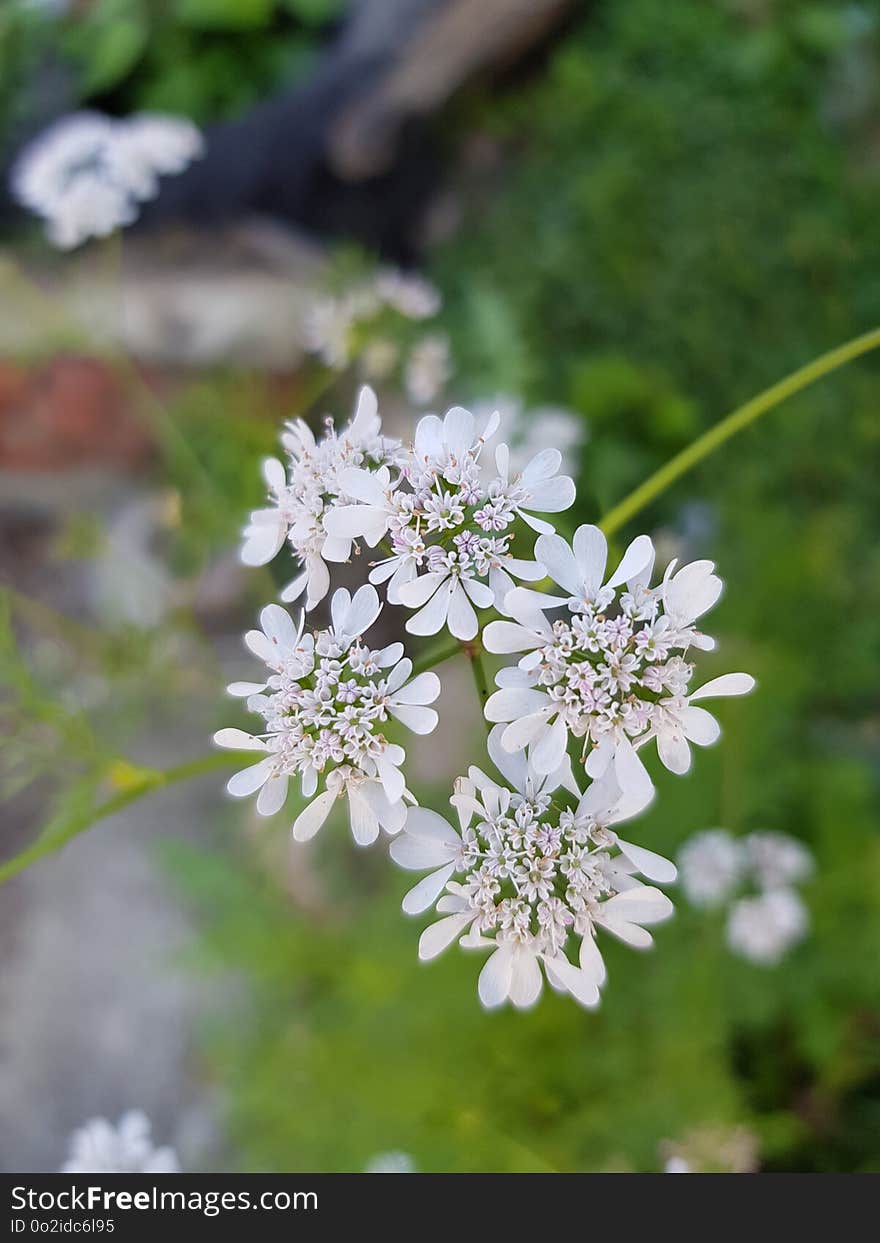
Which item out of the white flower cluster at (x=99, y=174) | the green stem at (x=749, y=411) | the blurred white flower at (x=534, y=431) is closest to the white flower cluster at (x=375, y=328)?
the blurred white flower at (x=534, y=431)

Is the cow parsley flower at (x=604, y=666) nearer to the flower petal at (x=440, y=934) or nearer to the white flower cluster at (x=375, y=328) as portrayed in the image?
the flower petal at (x=440, y=934)

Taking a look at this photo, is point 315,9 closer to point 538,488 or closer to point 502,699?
point 538,488

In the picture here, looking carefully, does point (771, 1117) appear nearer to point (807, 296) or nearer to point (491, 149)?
point (807, 296)

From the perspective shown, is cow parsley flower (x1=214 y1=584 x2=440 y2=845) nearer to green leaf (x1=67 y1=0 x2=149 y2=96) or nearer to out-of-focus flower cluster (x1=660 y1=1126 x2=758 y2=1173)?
out-of-focus flower cluster (x1=660 y1=1126 x2=758 y2=1173)

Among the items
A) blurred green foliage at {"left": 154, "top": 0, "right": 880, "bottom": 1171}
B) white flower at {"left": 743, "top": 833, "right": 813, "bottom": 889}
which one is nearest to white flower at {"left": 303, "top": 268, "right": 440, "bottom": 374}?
blurred green foliage at {"left": 154, "top": 0, "right": 880, "bottom": 1171}

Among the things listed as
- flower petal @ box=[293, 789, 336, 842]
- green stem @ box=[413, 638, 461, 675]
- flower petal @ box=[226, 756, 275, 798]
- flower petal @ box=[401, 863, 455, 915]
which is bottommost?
flower petal @ box=[401, 863, 455, 915]

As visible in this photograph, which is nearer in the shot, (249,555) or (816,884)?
(249,555)

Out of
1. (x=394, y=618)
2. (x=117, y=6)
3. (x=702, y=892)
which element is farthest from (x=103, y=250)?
(x=702, y=892)
